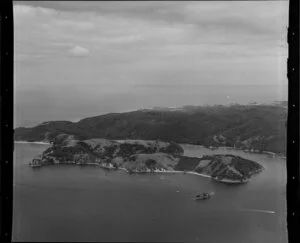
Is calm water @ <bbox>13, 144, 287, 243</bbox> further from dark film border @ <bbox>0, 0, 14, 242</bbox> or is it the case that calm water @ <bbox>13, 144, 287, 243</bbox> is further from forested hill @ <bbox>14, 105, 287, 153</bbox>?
dark film border @ <bbox>0, 0, 14, 242</bbox>

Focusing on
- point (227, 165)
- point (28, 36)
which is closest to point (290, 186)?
point (227, 165)

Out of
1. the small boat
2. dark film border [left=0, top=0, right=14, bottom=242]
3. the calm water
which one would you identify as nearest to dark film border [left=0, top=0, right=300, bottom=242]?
dark film border [left=0, top=0, right=14, bottom=242]

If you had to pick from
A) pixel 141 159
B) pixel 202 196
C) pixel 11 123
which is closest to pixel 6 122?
pixel 11 123

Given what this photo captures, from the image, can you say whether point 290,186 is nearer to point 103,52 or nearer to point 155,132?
point 155,132

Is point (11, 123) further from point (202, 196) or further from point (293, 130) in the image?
point (293, 130)

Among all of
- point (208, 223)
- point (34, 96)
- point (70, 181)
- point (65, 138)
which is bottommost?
point (208, 223)

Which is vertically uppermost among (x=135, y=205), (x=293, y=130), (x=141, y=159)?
(x=293, y=130)
